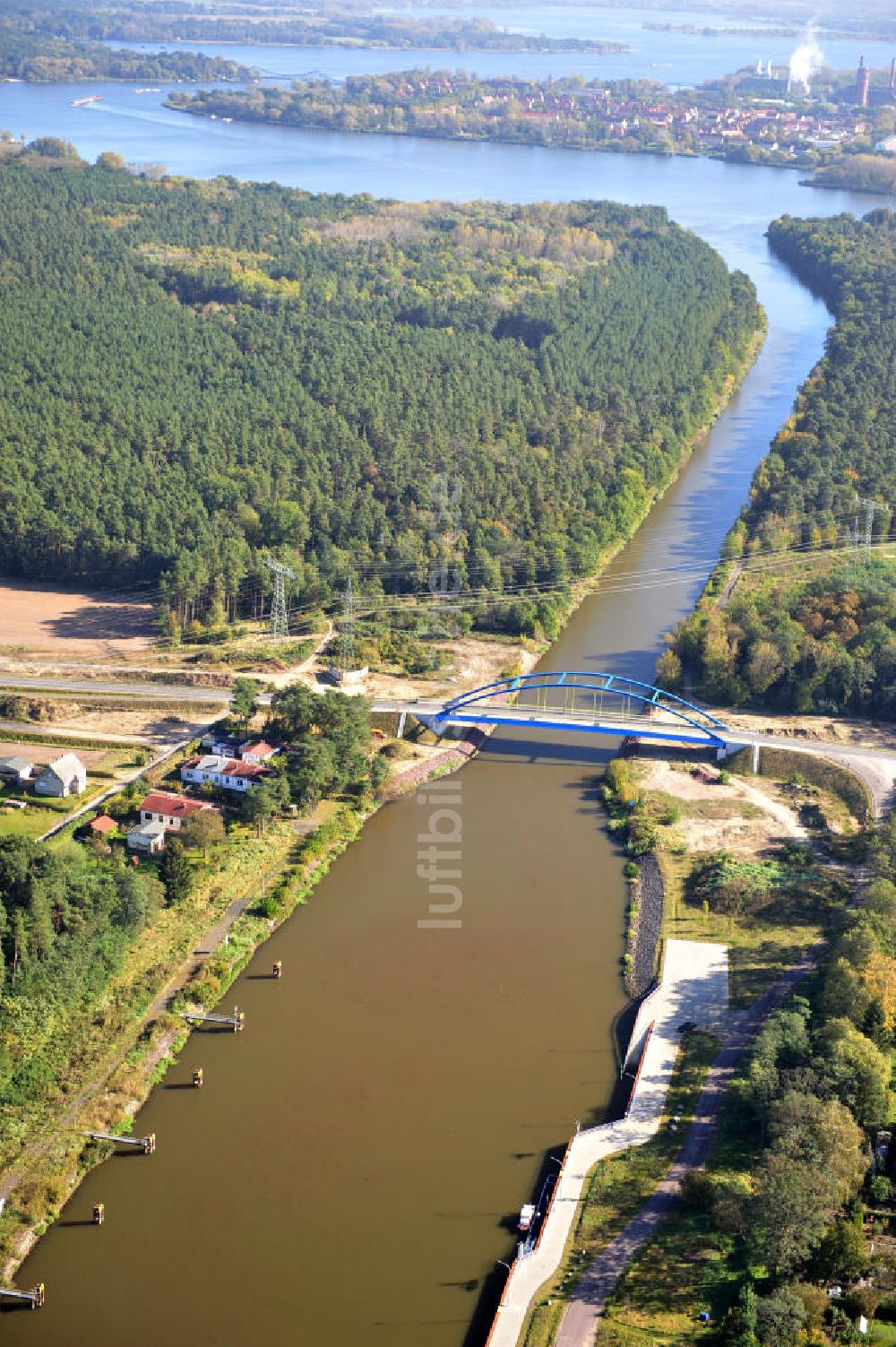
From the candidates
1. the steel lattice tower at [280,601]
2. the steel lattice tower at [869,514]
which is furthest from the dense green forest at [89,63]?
the steel lattice tower at [869,514]

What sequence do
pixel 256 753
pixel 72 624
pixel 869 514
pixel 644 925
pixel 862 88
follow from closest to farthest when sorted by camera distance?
pixel 644 925
pixel 256 753
pixel 72 624
pixel 869 514
pixel 862 88

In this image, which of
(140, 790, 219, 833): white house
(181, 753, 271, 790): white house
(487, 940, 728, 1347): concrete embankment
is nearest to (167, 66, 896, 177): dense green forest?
(181, 753, 271, 790): white house

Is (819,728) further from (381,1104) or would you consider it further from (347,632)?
(381,1104)

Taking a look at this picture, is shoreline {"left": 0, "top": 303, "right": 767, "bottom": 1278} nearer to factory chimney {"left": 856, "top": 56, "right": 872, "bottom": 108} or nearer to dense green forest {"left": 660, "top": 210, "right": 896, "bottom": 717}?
dense green forest {"left": 660, "top": 210, "right": 896, "bottom": 717}

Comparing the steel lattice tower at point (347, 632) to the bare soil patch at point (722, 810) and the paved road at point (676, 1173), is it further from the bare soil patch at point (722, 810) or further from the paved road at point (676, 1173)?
the paved road at point (676, 1173)

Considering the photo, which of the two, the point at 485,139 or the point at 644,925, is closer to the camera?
the point at 644,925

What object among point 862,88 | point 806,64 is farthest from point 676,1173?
point 806,64
